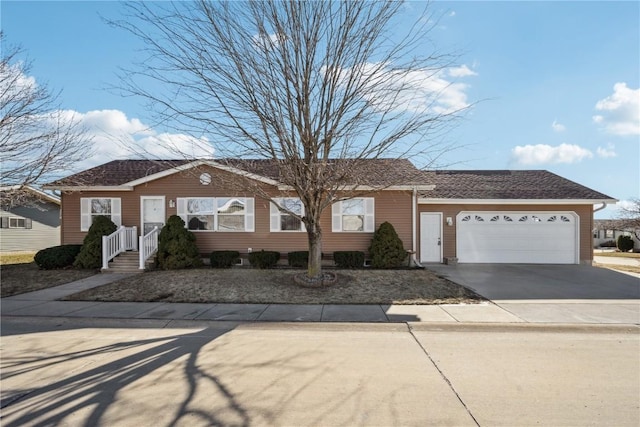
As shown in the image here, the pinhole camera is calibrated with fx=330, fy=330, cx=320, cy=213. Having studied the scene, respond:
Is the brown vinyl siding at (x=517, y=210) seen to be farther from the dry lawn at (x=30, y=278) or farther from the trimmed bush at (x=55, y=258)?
the trimmed bush at (x=55, y=258)

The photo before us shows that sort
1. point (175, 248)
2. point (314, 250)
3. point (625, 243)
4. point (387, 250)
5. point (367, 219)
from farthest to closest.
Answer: point (625, 243) → point (367, 219) → point (387, 250) → point (175, 248) → point (314, 250)

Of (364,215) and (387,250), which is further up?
(364,215)

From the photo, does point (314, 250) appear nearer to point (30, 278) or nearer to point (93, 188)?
point (30, 278)

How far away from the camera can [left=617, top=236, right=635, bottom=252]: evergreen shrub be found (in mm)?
29375

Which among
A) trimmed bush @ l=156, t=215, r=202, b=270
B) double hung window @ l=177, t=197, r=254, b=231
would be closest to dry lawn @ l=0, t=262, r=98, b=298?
trimmed bush @ l=156, t=215, r=202, b=270

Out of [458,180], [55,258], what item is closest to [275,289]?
[55,258]

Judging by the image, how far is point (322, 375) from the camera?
4.09 metres

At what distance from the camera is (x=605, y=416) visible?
3.24 m

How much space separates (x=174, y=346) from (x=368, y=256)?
351 inches

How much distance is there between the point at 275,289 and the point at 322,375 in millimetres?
5149

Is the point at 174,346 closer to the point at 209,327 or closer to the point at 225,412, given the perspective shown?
the point at 209,327

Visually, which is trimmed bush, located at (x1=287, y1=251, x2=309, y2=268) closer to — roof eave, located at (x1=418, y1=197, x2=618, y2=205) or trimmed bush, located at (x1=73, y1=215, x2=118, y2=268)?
roof eave, located at (x1=418, y1=197, x2=618, y2=205)

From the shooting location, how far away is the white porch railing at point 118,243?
1227 cm

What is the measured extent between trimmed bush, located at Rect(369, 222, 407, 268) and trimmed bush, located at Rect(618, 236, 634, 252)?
29.3 m
